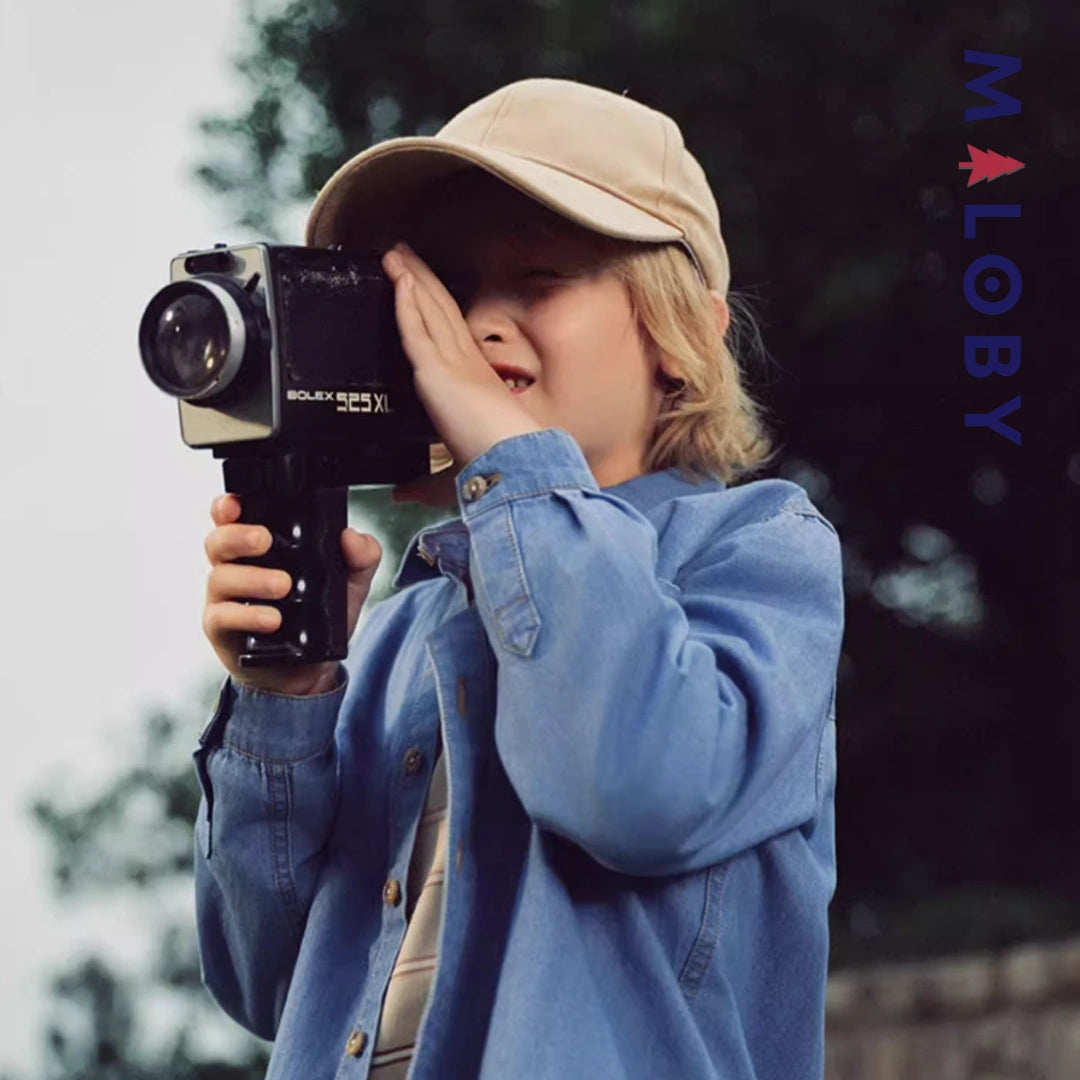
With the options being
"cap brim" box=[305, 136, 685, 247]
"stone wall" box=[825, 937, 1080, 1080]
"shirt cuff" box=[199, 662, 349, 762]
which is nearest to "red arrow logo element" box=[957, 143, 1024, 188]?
Result: "stone wall" box=[825, 937, 1080, 1080]

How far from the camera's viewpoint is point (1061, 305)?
5504mm

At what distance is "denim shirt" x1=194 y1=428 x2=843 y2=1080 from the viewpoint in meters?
1.54

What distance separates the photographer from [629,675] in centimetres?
153

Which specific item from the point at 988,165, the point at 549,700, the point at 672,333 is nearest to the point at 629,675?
the point at 549,700

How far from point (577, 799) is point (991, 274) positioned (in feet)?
13.8

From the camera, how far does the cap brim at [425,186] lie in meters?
1.78

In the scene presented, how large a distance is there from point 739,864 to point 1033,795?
435 cm

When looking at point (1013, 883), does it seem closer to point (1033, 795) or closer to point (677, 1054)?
point (1033, 795)

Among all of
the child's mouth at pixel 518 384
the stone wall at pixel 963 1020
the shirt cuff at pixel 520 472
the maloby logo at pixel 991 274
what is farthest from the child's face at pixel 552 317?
the maloby logo at pixel 991 274

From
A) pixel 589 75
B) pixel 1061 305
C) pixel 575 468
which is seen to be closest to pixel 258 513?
pixel 575 468

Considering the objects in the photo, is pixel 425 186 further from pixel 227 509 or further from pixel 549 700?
pixel 549 700

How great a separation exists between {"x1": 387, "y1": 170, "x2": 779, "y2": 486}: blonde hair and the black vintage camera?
0.44 ft

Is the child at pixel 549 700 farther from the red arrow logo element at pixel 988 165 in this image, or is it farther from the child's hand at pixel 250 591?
the red arrow logo element at pixel 988 165

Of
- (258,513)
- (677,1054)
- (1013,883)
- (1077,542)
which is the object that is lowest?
(1013,883)
